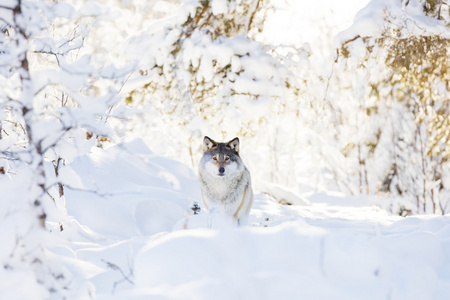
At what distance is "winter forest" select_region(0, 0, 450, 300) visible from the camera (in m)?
2.84

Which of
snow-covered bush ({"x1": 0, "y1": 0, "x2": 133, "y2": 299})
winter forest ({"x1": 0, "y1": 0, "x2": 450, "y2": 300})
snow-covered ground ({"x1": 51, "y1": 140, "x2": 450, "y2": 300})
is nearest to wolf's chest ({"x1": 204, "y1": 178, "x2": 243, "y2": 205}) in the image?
winter forest ({"x1": 0, "y1": 0, "x2": 450, "y2": 300})

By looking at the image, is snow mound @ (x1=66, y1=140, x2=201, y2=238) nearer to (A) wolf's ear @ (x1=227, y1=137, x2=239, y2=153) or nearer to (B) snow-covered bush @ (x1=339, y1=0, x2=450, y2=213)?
(A) wolf's ear @ (x1=227, y1=137, x2=239, y2=153)

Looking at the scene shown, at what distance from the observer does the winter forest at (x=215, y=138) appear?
2838mm

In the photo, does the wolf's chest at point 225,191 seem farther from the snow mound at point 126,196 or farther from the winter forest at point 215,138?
the snow mound at point 126,196

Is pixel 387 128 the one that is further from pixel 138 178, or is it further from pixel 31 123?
pixel 31 123

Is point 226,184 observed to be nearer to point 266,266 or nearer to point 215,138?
point 266,266

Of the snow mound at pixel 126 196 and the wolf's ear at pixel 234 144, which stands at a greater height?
the wolf's ear at pixel 234 144

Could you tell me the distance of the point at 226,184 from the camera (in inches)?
256

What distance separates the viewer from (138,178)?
29.5 feet

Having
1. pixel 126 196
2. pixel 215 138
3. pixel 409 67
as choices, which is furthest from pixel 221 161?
pixel 215 138

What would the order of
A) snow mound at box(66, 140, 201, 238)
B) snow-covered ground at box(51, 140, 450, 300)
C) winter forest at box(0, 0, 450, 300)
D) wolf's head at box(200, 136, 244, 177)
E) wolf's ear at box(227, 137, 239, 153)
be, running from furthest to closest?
wolf's ear at box(227, 137, 239, 153)
snow mound at box(66, 140, 201, 238)
wolf's head at box(200, 136, 244, 177)
winter forest at box(0, 0, 450, 300)
snow-covered ground at box(51, 140, 450, 300)

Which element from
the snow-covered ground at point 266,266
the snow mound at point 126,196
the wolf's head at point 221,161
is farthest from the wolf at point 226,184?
the snow-covered ground at point 266,266

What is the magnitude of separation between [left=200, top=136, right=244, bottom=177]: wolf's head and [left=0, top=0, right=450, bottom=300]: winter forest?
0.79m

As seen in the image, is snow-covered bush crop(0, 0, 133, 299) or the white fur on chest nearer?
snow-covered bush crop(0, 0, 133, 299)
